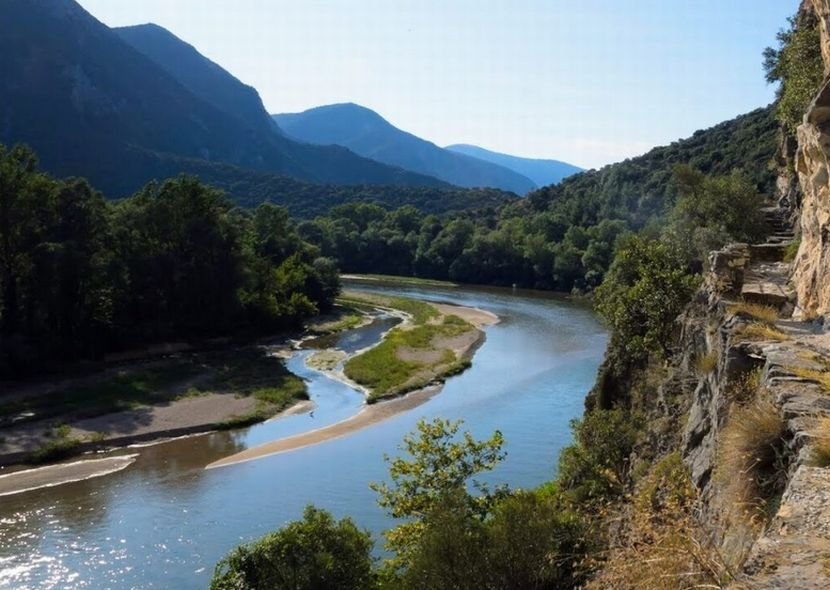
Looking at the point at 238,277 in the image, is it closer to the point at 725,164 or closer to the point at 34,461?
the point at 34,461

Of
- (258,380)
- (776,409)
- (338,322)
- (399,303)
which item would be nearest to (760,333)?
(776,409)

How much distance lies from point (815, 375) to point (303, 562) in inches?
436

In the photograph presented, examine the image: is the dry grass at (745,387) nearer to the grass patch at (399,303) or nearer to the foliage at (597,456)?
the foliage at (597,456)

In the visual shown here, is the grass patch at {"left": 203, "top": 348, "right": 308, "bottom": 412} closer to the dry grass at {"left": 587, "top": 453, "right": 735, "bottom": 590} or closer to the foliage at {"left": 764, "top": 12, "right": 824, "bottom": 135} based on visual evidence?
the foliage at {"left": 764, "top": 12, "right": 824, "bottom": 135}

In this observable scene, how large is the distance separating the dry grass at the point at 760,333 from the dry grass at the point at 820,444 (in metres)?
4.52

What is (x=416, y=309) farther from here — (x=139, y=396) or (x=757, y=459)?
(x=757, y=459)

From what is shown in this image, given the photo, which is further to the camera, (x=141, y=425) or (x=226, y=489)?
(x=141, y=425)

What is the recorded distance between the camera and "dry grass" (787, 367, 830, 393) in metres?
10.9

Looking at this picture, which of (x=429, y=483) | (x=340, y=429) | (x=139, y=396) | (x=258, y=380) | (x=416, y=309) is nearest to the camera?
(x=429, y=483)

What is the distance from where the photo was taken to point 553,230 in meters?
123

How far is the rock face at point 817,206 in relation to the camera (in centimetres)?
1720

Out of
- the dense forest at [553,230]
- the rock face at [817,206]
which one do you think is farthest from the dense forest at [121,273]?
the dense forest at [553,230]

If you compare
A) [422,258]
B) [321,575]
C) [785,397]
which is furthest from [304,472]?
[422,258]

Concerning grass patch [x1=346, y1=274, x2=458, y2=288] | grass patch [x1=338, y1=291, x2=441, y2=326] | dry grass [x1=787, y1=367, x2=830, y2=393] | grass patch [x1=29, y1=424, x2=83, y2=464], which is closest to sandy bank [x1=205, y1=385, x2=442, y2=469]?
grass patch [x1=29, y1=424, x2=83, y2=464]
